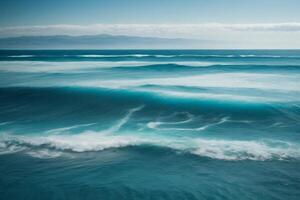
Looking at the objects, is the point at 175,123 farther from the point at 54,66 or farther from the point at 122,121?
the point at 54,66

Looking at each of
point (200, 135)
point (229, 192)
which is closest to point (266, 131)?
point (200, 135)

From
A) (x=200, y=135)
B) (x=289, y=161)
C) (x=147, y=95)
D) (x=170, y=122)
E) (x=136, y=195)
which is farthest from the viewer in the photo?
(x=147, y=95)

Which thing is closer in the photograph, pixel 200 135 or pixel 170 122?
pixel 200 135

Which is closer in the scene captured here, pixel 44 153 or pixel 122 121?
pixel 44 153

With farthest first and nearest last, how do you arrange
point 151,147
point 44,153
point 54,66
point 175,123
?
point 54,66 → point 175,123 → point 151,147 → point 44,153

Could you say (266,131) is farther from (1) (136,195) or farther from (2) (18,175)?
(2) (18,175)

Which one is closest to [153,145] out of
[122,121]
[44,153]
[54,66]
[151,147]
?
[151,147]

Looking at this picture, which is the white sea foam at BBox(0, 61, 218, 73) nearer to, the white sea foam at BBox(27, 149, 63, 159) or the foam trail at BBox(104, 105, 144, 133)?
the foam trail at BBox(104, 105, 144, 133)

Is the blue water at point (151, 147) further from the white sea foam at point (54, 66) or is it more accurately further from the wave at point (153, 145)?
the white sea foam at point (54, 66)
